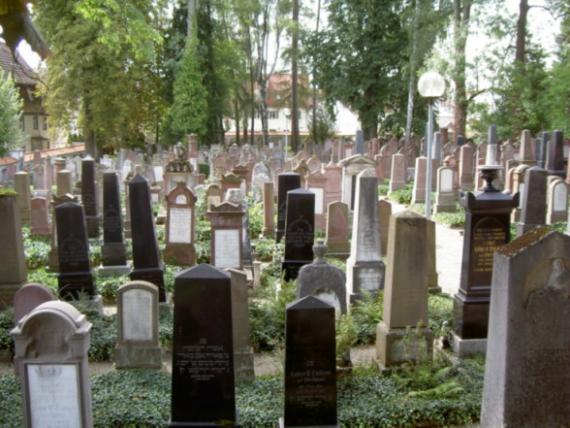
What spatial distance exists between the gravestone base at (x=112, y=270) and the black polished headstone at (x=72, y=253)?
1.99m

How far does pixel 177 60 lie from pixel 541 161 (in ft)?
85.6

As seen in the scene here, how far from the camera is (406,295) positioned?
7.12 metres

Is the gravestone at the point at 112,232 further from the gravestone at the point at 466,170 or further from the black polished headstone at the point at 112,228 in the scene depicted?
the gravestone at the point at 466,170

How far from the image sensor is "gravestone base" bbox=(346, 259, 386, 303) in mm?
9742

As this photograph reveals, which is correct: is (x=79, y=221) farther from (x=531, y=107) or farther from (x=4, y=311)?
Result: (x=531, y=107)

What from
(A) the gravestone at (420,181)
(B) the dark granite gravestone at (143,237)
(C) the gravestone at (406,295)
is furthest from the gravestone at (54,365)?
(A) the gravestone at (420,181)

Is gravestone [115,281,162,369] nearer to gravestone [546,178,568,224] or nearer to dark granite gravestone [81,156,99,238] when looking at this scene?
dark granite gravestone [81,156,99,238]

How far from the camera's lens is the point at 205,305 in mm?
5109

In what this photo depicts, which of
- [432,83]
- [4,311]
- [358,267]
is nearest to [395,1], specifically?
[432,83]

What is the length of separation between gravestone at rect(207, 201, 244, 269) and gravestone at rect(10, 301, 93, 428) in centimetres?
525

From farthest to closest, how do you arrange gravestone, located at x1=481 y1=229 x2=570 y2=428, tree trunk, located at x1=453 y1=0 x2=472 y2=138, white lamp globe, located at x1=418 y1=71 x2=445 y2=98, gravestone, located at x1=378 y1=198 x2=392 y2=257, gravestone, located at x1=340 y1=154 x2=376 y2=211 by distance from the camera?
tree trunk, located at x1=453 y1=0 x2=472 y2=138 → gravestone, located at x1=340 y1=154 x2=376 y2=211 → white lamp globe, located at x1=418 y1=71 x2=445 y2=98 → gravestone, located at x1=378 y1=198 x2=392 y2=257 → gravestone, located at x1=481 y1=229 x2=570 y2=428

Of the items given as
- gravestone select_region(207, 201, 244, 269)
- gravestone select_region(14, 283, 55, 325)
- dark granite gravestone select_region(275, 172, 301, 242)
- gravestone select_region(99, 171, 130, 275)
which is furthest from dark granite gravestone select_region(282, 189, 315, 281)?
gravestone select_region(14, 283, 55, 325)

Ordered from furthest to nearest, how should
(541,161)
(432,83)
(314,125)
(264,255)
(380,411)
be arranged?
(314,125)
(541,161)
(432,83)
(264,255)
(380,411)

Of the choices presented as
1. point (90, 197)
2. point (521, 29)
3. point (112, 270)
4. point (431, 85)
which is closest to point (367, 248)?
point (112, 270)
